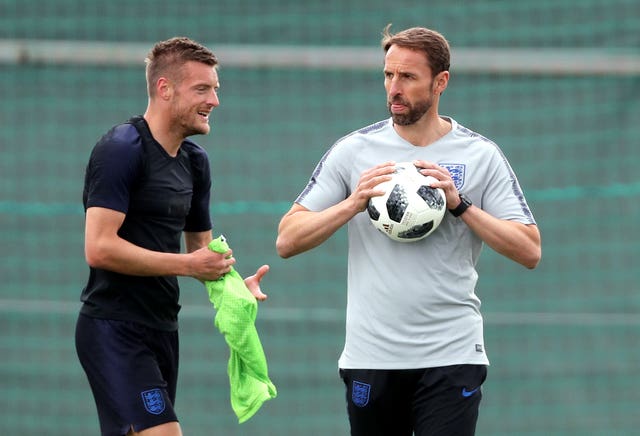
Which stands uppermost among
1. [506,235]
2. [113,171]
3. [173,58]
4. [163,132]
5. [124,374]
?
[173,58]

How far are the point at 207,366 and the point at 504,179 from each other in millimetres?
5050

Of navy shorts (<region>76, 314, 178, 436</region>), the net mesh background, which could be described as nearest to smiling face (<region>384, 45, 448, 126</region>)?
navy shorts (<region>76, 314, 178, 436</region>)

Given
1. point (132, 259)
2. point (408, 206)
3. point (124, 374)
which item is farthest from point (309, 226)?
point (124, 374)

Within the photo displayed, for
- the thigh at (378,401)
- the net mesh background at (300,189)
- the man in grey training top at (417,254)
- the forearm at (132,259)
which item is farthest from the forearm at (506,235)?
the net mesh background at (300,189)

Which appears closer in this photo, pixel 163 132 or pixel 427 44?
pixel 427 44

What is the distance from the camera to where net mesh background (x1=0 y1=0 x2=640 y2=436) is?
30.7 feet

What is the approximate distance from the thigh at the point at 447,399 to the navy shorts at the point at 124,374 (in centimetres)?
104

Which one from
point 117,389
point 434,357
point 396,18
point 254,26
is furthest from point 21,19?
point 434,357

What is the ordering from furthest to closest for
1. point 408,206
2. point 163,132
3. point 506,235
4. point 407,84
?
point 163,132, point 407,84, point 506,235, point 408,206

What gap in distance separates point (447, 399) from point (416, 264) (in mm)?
544

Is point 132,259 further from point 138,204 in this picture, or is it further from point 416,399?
point 416,399

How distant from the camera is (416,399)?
15.9ft

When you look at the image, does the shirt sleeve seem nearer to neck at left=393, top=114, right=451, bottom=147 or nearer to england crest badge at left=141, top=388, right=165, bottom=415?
england crest badge at left=141, top=388, right=165, bottom=415

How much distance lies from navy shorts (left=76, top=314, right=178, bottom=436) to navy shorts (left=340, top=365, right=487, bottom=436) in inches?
30.7
